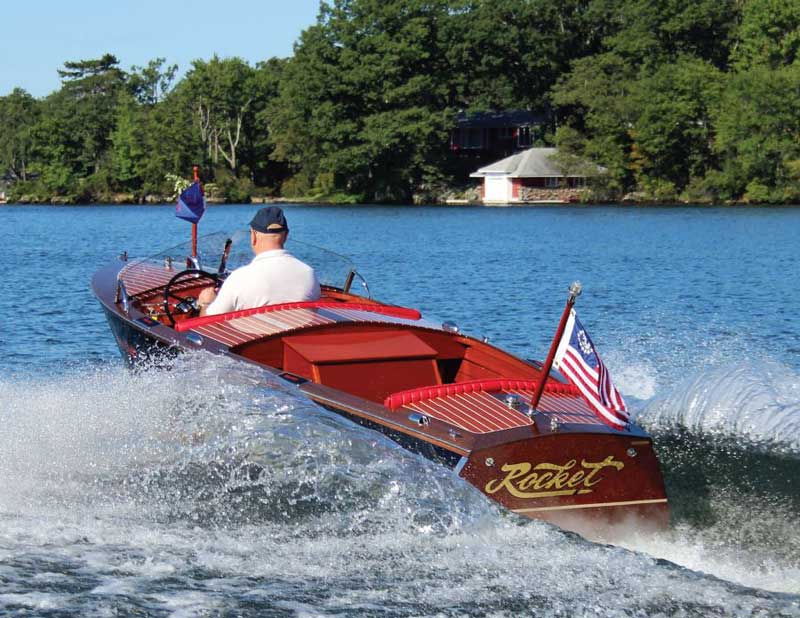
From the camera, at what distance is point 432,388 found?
24.4ft

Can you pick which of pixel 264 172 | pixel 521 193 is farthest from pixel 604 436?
pixel 264 172

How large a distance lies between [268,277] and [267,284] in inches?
2.2

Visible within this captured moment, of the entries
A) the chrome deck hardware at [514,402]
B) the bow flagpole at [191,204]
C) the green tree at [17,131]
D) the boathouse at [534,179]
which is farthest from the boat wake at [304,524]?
the green tree at [17,131]

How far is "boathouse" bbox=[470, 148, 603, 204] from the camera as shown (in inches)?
2849

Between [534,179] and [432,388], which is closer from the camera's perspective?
[432,388]

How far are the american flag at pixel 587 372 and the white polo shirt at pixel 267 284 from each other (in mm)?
2811

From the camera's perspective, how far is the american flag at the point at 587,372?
650cm

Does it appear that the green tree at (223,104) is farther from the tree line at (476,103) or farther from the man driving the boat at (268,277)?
the man driving the boat at (268,277)

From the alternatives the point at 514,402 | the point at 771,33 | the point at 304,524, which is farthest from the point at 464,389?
the point at 771,33

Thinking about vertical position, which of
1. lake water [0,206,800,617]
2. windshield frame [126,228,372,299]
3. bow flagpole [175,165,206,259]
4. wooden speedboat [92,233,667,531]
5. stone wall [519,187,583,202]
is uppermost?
bow flagpole [175,165,206,259]

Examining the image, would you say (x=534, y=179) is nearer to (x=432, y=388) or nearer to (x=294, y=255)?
(x=294, y=255)

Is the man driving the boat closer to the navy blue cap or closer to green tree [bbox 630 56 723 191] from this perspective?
the navy blue cap

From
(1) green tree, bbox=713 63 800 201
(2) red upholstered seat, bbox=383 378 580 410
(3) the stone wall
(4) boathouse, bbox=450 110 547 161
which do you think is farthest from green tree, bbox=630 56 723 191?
(2) red upholstered seat, bbox=383 378 580 410

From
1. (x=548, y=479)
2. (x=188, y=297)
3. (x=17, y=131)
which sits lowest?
(x=548, y=479)
